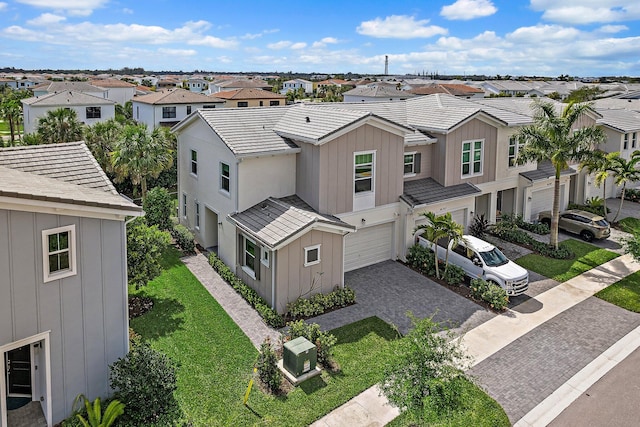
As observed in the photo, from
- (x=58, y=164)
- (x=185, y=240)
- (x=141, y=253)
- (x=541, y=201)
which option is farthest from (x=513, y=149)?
(x=58, y=164)

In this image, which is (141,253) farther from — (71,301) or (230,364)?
(71,301)

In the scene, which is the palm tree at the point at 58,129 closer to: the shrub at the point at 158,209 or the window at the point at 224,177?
the shrub at the point at 158,209

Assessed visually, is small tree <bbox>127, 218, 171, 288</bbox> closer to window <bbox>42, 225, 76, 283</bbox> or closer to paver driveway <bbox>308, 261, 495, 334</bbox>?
window <bbox>42, 225, 76, 283</bbox>

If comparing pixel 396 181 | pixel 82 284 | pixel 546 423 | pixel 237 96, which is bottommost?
pixel 546 423

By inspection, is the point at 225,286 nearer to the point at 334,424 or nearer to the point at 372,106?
the point at 334,424

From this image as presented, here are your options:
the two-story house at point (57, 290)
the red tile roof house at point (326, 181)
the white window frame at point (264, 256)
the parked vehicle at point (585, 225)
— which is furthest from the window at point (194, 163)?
the parked vehicle at point (585, 225)

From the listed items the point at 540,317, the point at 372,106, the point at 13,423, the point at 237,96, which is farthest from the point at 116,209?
the point at 237,96
